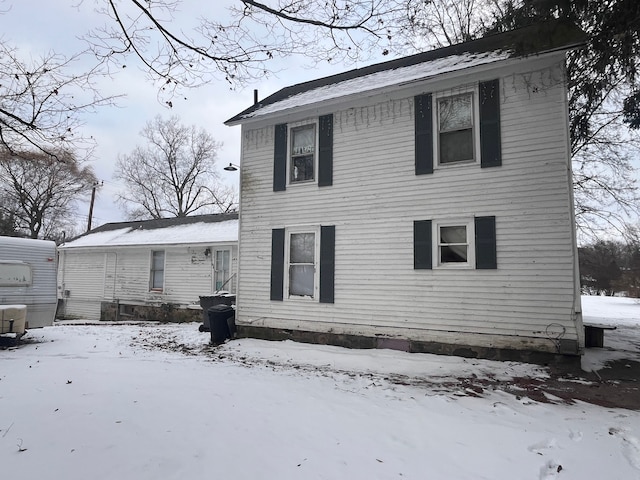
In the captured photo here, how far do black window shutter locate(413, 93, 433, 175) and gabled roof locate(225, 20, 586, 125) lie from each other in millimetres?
545

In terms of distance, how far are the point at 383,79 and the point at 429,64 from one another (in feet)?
3.62

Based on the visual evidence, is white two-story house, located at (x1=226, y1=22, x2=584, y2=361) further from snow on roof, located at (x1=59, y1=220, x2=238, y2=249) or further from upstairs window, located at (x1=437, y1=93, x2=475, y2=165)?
snow on roof, located at (x1=59, y1=220, x2=238, y2=249)

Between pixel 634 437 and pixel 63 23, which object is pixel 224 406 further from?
pixel 63 23

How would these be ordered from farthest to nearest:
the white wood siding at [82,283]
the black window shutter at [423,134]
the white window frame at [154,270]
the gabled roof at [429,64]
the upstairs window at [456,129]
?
1. the white wood siding at [82,283]
2. the white window frame at [154,270]
3. the black window shutter at [423,134]
4. the upstairs window at [456,129]
5. the gabled roof at [429,64]

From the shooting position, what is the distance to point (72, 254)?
19141mm

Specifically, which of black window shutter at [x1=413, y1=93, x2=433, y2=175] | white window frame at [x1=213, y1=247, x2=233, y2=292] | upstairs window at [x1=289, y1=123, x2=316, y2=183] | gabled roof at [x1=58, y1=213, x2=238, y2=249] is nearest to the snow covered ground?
black window shutter at [x1=413, y1=93, x2=433, y2=175]

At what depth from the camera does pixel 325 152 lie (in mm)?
9305

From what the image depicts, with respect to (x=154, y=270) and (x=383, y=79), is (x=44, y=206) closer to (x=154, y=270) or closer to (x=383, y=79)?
(x=154, y=270)

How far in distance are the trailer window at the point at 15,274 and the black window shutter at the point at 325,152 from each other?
7.40m

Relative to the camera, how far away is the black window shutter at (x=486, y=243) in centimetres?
733

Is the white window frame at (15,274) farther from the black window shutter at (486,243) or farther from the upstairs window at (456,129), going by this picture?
the black window shutter at (486,243)

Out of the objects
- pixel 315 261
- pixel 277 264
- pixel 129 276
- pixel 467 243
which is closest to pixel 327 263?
pixel 315 261

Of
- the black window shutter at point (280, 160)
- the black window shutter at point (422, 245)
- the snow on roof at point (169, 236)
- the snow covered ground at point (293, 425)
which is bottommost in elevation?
the snow covered ground at point (293, 425)

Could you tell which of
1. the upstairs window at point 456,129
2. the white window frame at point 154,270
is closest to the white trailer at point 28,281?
the white window frame at point 154,270
